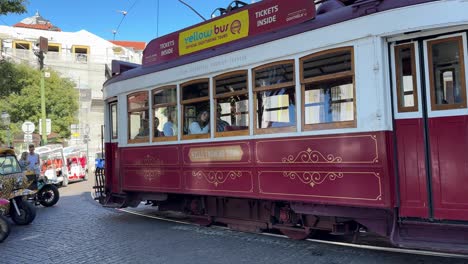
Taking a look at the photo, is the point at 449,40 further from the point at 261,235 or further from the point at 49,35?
the point at 49,35

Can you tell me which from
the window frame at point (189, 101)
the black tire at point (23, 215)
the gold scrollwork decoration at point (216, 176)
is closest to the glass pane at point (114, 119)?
the black tire at point (23, 215)

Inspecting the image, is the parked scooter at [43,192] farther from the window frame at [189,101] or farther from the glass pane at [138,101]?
the window frame at [189,101]

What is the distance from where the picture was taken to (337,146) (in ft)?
18.5

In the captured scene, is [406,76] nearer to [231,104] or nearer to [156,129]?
[231,104]

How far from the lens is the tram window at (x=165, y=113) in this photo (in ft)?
26.8

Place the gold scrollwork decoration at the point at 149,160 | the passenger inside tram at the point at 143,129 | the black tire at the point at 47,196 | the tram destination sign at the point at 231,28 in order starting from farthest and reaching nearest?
1. the black tire at the point at 47,196
2. the passenger inside tram at the point at 143,129
3. the gold scrollwork decoration at the point at 149,160
4. the tram destination sign at the point at 231,28

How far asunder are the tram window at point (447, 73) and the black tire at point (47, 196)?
441 inches

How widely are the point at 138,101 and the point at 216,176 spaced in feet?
9.09

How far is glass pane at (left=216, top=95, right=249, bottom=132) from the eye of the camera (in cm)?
695

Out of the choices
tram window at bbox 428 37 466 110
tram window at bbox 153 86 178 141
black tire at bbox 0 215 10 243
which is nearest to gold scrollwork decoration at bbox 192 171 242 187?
tram window at bbox 153 86 178 141

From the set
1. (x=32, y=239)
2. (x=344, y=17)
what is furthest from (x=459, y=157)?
(x=32, y=239)

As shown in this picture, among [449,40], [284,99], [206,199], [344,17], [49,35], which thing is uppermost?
[49,35]

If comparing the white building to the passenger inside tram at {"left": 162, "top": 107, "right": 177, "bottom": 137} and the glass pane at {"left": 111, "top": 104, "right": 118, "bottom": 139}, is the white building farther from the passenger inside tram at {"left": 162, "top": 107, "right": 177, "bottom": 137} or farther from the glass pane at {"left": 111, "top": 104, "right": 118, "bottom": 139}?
the passenger inside tram at {"left": 162, "top": 107, "right": 177, "bottom": 137}

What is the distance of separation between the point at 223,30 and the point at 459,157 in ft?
13.8
